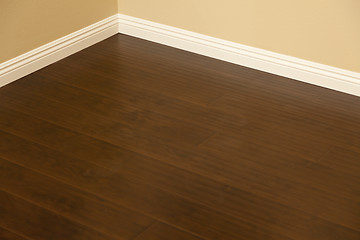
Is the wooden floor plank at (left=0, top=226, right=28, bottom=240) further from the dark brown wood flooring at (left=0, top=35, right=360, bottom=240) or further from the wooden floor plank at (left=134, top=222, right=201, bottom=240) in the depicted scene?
the wooden floor plank at (left=134, top=222, right=201, bottom=240)

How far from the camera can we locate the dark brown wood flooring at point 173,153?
257 centimetres

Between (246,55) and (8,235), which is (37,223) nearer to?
(8,235)

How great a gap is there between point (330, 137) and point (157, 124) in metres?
0.93

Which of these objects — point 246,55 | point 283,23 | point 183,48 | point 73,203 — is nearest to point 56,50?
point 183,48

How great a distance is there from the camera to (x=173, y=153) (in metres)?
3.05

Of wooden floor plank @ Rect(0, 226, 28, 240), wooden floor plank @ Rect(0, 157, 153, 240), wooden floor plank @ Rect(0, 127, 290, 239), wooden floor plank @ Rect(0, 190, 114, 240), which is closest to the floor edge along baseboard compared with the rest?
wooden floor plank @ Rect(0, 127, 290, 239)

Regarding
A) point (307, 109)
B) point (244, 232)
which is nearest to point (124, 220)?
point (244, 232)

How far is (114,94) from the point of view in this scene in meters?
3.59

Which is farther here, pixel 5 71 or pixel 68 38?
pixel 68 38

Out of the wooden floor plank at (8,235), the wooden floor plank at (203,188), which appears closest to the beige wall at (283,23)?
the wooden floor plank at (203,188)

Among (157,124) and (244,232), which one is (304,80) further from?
(244,232)

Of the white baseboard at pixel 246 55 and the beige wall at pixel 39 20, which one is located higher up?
the beige wall at pixel 39 20

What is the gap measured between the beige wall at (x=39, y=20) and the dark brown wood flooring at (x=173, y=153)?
20 centimetres

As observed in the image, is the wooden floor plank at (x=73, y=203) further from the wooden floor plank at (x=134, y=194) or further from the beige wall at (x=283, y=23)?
the beige wall at (x=283, y=23)
